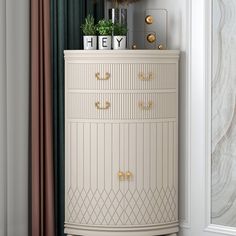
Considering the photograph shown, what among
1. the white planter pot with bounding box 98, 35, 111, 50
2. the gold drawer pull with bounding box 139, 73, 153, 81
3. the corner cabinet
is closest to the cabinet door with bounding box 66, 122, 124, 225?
the corner cabinet

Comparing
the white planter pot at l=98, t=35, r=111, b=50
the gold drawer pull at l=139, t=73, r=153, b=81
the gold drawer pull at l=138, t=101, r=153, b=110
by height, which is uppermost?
the white planter pot at l=98, t=35, r=111, b=50

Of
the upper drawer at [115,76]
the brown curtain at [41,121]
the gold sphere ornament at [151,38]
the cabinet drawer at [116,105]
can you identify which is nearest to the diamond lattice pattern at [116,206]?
the brown curtain at [41,121]

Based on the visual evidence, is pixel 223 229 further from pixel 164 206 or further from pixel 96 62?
pixel 96 62

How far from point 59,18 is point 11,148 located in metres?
0.77

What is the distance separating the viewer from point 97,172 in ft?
12.0

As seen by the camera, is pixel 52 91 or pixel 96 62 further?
pixel 52 91

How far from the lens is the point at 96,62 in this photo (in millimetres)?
3611

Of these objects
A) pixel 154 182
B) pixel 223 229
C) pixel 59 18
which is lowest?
pixel 223 229

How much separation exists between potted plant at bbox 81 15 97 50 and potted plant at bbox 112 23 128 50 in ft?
0.35

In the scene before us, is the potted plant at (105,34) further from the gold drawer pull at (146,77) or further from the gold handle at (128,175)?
the gold handle at (128,175)

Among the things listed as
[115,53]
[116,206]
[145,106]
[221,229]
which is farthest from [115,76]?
[221,229]

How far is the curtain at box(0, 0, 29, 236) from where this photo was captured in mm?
3584

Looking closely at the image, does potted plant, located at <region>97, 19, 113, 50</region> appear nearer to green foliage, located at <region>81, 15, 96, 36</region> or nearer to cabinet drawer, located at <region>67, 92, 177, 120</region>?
green foliage, located at <region>81, 15, 96, 36</region>

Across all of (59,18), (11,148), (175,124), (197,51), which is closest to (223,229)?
(175,124)
